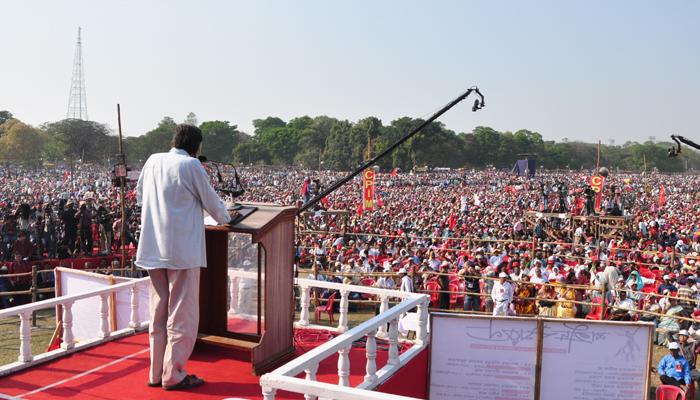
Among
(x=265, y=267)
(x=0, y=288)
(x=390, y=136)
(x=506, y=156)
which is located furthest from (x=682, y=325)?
(x=506, y=156)

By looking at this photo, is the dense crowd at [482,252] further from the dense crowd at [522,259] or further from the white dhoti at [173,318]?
the white dhoti at [173,318]

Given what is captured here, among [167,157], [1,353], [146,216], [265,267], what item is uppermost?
[167,157]

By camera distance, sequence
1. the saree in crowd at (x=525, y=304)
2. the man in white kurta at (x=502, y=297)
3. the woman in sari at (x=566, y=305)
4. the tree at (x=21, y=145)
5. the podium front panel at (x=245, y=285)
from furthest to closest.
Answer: the tree at (x=21, y=145) < the saree in crowd at (x=525, y=304) < the woman in sari at (x=566, y=305) < the man in white kurta at (x=502, y=297) < the podium front panel at (x=245, y=285)

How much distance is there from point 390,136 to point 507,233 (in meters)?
71.7

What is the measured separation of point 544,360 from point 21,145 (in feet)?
251

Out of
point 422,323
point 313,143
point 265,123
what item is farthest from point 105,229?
point 265,123

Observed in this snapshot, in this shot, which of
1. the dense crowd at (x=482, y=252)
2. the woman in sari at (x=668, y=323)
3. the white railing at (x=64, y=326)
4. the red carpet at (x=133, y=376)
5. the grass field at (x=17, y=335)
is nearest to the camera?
the red carpet at (x=133, y=376)

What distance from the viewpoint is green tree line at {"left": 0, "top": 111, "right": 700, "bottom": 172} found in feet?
252

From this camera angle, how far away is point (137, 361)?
5184mm

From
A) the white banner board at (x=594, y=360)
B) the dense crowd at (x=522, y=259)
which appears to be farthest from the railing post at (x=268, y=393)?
the dense crowd at (x=522, y=259)

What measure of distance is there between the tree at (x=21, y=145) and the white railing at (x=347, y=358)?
72551 millimetres

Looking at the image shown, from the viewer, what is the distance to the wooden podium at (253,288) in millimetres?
4707

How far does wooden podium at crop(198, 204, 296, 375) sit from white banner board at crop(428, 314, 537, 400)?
204 centimetres

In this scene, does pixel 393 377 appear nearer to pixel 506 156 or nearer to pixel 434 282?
pixel 434 282
